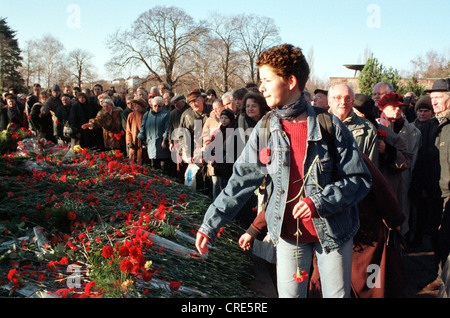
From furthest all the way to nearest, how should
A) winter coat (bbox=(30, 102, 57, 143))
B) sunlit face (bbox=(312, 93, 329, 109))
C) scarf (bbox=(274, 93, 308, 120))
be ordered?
Result: winter coat (bbox=(30, 102, 57, 143))
sunlit face (bbox=(312, 93, 329, 109))
scarf (bbox=(274, 93, 308, 120))

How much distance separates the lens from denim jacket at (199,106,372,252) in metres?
2.25

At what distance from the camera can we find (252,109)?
223 inches

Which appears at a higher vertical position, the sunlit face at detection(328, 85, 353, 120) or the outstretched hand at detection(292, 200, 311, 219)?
the sunlit face at detection(328, 85, 353, 120)

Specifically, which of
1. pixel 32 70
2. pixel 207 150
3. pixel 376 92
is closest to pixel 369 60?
pixel 376 92

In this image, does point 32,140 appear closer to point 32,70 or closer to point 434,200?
point 434,200

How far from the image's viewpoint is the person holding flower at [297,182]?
7.55ft

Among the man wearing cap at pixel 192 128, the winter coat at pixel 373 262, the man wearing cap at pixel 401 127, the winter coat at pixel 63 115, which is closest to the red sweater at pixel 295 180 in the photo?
the winter coat at pixel 373 262

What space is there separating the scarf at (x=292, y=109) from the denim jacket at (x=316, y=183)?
52 mm

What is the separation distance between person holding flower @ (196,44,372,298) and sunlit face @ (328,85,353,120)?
5.07 ft

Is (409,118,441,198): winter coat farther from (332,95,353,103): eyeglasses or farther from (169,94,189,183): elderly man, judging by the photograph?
(169,94,189,183): elderly man

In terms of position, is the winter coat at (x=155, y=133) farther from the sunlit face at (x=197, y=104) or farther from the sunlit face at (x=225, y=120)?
the sunlit face at (x=225, y=120)

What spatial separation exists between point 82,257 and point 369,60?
1674 cm

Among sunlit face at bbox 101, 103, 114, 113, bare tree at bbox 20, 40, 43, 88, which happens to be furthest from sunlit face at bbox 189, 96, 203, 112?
bare tree at bbox 20, 40, 43, 88

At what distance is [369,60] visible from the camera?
1738 cm
